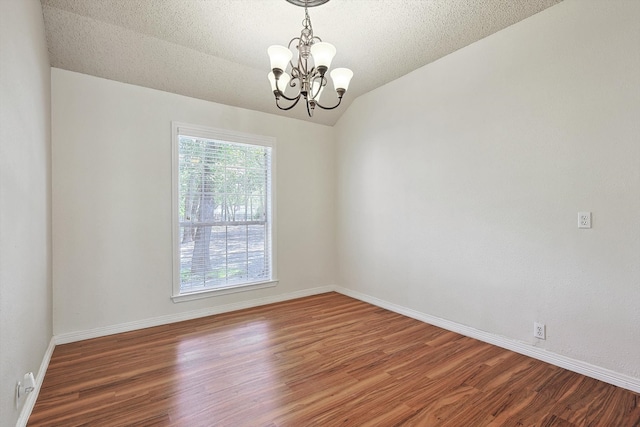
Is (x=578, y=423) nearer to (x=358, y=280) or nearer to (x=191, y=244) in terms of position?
(x=358, y=280)

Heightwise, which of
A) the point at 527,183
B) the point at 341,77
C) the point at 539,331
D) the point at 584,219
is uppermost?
the point at 341,77

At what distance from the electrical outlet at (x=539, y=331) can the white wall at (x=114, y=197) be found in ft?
10.1

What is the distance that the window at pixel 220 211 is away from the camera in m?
3.51

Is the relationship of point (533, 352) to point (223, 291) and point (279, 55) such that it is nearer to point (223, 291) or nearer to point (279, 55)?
point (279, 55)

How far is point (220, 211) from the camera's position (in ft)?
12.4

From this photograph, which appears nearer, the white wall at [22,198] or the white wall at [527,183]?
the white wall at [22,198]

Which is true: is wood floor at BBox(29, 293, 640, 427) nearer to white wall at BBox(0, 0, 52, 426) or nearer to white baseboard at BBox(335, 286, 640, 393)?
white baseboard at BBox(335, 286, 640, 393)

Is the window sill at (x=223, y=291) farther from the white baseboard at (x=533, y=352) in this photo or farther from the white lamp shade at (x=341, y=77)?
the white lamp shade at (x=341, y=77)

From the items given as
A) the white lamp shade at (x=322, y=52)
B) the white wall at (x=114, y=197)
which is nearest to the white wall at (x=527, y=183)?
the white lamp shade at (x=322, y=52)

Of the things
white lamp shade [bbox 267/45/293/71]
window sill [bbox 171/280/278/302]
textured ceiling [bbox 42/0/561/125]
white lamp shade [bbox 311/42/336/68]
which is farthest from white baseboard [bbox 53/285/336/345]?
white lamp shade [bbox 311/42/336/68]

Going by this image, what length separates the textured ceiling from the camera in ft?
8.02

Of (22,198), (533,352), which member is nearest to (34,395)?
(22,198)

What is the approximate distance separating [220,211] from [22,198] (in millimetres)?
2052

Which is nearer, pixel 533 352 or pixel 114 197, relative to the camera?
pixel 533 352
